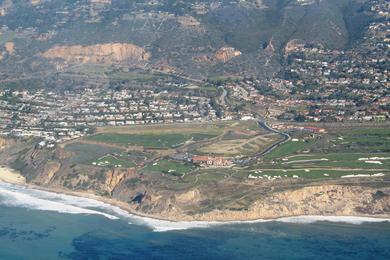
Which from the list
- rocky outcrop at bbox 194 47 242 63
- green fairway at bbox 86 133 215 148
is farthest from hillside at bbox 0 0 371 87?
green fairway at bbox 86 133 215 148

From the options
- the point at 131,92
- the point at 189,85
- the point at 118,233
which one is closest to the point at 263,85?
the point at 189,85

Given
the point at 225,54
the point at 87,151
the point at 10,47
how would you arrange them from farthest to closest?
the point at 10,47 < the point at 225,54 < the point at 87,151

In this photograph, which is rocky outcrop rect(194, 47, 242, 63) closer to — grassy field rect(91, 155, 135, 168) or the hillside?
the hillside

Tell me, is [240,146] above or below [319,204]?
above

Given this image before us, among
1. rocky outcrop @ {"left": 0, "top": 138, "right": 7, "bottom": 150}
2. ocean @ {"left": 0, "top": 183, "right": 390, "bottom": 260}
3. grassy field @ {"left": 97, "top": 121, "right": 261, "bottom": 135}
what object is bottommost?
ocean @ {"left": 0, "top": 183, "right": 390, "bottom": 260}

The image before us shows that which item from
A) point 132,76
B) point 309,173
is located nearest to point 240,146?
point 309,173

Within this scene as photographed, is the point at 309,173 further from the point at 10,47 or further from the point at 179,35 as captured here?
the point at 10,47
